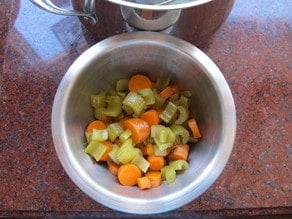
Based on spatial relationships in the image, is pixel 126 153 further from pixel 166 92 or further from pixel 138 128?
pixel 166 92

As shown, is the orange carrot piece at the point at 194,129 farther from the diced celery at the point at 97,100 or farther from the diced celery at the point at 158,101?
the diced celery at the point at 97,100

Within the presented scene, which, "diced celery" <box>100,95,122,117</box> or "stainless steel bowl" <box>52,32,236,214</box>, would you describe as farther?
"diced celery" <box>100,95,122,117</box>

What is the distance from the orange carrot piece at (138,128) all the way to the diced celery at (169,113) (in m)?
0.04

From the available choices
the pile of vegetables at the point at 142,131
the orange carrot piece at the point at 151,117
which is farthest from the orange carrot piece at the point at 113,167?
the orange carrot piece at the point at 151,117

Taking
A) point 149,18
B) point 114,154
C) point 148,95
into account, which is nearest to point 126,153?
point 114,154

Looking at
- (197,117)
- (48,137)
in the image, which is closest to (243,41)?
(197,117)

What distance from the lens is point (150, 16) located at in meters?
0.81

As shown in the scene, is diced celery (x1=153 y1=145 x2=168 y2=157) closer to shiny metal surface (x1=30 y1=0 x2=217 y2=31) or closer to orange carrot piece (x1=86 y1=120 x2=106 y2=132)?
orange carrot piece (x1=86 y1=120 x2=106 y2=132)

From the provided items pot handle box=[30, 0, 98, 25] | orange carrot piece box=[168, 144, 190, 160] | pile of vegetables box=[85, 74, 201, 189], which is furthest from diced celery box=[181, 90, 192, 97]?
pot handle box=[30, 0, 98, 25]

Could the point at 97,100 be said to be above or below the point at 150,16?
below

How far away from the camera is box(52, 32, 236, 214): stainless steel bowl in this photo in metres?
0.76

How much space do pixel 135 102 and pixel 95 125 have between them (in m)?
0.09

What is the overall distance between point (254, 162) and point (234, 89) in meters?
0.17

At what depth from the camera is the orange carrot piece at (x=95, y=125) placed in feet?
2.86
